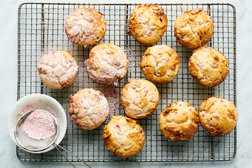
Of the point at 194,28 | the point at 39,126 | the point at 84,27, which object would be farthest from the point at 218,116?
the point at 39,126

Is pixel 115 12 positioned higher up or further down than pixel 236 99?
higher up

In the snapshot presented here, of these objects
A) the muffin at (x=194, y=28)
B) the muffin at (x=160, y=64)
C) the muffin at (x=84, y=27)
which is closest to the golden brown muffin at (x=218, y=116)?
the muffin at (x=160, y=64)

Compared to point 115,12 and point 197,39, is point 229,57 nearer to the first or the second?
point 197,39

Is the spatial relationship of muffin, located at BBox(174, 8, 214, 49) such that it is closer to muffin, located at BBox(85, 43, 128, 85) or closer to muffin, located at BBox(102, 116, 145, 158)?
muffin, located at BBox(85, 43, 128, 85)

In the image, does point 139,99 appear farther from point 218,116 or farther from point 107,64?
point 218,116
